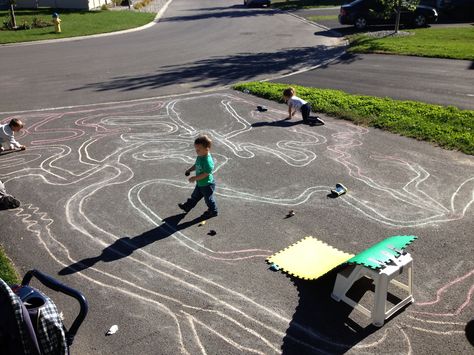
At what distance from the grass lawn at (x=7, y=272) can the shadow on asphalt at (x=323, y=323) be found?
3530mm

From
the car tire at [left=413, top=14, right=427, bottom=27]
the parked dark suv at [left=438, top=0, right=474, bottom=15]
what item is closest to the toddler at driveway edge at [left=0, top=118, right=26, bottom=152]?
the car tire at [left=413, top=14, right=427, bottom=27]

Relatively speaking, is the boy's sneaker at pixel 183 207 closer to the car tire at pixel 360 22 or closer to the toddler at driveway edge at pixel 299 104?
the toddler at driveway edge at pixel 299 104

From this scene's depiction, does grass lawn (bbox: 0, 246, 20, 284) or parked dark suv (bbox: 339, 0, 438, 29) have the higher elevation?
parked dark suv (bbox: 339, 0, 438, 29)

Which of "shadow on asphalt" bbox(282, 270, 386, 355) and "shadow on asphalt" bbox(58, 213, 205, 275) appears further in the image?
"shadow on asphalt" bbox(58, 213, 205, 275)

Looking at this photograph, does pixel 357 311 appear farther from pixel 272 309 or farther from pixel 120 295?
pixel 120 295

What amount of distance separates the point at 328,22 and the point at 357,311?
2850 centimetres

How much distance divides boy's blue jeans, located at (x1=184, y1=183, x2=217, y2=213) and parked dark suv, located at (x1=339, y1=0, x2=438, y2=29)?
2212cm

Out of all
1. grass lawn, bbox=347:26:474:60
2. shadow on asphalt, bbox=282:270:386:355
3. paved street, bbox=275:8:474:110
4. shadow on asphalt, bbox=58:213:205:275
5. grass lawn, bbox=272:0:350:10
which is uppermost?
grass lawn, bbox=272:0:350:10

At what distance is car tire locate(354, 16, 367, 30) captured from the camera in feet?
88.7

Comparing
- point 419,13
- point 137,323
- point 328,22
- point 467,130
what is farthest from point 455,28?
point 137,323

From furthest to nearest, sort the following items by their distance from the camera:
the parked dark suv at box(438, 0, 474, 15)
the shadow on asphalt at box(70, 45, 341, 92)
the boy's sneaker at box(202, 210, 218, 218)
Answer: the parked dark suv at box(438, 0, 474, 15) < the shadow on asphalt at box(70, 45, 341, 92) < the boy's sneaker at box(202, 210, 218, 218)

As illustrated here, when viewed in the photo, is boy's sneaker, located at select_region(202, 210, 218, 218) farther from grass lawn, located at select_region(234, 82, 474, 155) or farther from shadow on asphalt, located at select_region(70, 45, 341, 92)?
shadow on asphalt, located at select_region(70, 45, 341, 92)

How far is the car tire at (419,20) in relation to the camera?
26234 millimetres

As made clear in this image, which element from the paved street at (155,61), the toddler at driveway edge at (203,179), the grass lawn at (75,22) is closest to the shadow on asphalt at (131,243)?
the toddler at driveway edge at (203,179)
